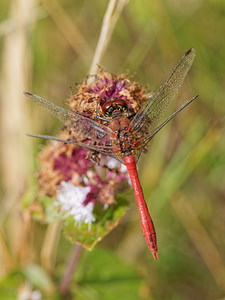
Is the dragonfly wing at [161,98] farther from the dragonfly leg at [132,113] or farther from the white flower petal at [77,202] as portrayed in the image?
the white flower petal at [77,202]

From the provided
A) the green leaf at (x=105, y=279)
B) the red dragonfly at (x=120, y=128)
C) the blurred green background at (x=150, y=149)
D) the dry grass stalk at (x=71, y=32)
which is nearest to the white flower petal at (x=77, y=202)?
the red dragonfly at (x=120, y=128)

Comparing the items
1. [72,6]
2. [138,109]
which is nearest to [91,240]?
[138,109]

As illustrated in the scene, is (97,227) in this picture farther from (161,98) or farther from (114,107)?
(161,98)

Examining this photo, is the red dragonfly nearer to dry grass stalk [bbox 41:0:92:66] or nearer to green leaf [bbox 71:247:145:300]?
green leaf [bbox 71:247:145:300]

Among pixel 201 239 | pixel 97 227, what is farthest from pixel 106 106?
pixel 201 239

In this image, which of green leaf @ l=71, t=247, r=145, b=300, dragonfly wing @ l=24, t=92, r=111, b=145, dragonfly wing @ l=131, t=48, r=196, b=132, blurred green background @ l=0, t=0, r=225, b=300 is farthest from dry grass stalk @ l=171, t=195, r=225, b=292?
dragonfly wing @ l=24, t=92, r=111, b=145

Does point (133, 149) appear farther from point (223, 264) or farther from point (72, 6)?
point (72, 6)

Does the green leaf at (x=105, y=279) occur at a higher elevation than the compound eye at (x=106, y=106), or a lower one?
lower
